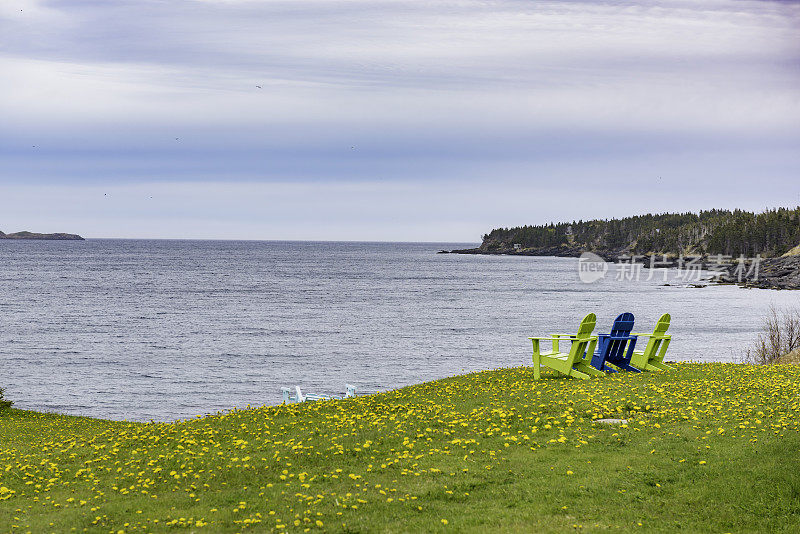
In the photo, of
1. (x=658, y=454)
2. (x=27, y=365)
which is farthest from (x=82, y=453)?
(x=27, y=365)

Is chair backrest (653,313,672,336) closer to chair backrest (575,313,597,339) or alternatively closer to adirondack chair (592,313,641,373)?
adirondack chair (592,313,641,373)

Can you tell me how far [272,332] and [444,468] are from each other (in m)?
51.3

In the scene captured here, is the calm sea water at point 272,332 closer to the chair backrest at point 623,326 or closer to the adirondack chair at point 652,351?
the adirondack chair at point 652,351

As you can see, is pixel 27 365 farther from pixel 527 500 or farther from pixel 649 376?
pixel 527 500

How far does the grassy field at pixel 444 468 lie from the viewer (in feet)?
28.1

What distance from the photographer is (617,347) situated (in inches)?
792

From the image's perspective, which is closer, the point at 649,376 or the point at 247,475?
the point at 247,475

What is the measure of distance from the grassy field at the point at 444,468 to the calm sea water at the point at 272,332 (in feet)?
64.2

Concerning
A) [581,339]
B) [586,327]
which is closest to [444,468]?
[581,339]

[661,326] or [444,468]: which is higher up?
[661,326]

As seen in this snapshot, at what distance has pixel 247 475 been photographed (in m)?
10.6

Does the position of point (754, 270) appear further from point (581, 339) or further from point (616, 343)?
point (581, 339)

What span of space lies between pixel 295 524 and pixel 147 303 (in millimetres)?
82701

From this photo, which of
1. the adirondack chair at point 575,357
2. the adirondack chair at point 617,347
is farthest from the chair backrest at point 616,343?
the adirondack chair at point 575,357
